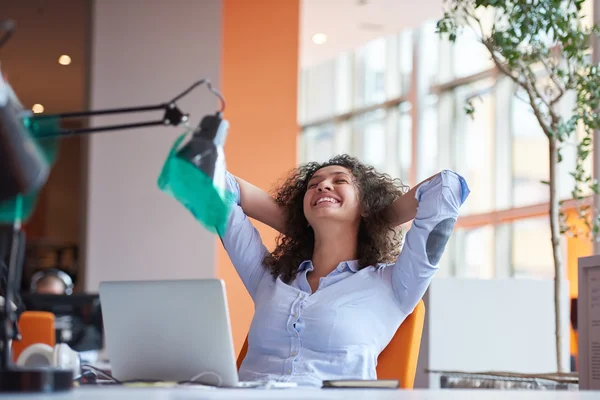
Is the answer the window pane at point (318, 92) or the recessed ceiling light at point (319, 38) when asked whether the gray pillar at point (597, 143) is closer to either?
the recessed ceiling light at point (319, 38)

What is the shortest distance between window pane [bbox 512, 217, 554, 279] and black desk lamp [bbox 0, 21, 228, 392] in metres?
7.54

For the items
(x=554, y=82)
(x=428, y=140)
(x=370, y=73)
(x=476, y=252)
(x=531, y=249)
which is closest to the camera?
(x=554, y=82)

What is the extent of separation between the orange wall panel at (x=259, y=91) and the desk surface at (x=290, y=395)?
4616mm

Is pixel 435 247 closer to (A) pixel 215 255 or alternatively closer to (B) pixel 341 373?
(B) pixel 341 373

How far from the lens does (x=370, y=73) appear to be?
11203 mm

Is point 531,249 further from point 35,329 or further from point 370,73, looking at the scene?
point 35,329

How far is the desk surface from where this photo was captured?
148 centimetres

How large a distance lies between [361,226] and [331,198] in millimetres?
203

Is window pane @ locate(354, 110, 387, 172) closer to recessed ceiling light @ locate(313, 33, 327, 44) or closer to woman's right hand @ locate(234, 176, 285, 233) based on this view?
recessed ceiling light @ locate(313, 33, 327, 44)

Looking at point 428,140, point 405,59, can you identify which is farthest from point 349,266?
point 405,59

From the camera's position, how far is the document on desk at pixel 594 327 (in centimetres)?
253

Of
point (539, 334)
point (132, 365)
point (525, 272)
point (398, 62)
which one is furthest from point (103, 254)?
point (398, 62)

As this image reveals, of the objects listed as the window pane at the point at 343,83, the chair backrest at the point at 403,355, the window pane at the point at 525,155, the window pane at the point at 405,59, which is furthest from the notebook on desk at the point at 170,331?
the window pane at the point at 343,83

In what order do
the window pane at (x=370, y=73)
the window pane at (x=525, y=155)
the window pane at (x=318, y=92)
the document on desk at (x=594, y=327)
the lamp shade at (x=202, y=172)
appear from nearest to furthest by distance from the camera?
the lamp shade at (x=202, y=172), the document on desk at (x=594, y=327), the window pane at (x=525, y=155), the window pane at (x=370, y=73), the window pane at (x=318, y=92)
